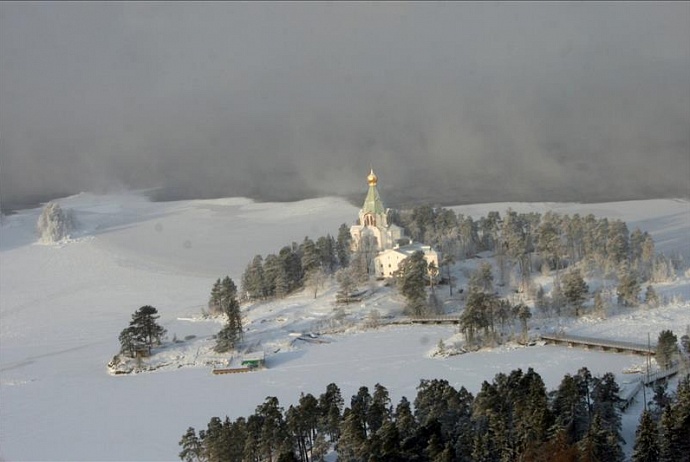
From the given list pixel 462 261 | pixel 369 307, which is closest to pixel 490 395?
pixel 369 307

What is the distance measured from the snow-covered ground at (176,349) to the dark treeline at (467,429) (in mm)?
2290

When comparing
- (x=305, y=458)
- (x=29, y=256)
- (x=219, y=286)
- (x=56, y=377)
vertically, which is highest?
(x=29, y=256)

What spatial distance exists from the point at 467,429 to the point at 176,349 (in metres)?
20.5

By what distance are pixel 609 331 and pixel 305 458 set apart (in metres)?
20.0

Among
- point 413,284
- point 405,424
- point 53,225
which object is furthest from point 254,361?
point 53,225

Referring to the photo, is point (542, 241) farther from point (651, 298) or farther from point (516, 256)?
point (651, 298)

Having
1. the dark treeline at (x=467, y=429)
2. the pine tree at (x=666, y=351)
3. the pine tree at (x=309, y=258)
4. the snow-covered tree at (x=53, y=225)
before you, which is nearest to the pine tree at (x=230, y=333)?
the pine tree at (x=309, y=258)

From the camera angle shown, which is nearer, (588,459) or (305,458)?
Result: (588,459)

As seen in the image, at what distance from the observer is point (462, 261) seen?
51844 mm

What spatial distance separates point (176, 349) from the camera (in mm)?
39000

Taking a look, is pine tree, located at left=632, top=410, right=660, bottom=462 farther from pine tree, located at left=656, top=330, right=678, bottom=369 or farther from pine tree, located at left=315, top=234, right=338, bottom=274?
pine tree, located at left=315, top=234, right=338, bottom=274

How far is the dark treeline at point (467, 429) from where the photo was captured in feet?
68.9

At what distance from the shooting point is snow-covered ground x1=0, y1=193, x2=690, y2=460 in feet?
98.3

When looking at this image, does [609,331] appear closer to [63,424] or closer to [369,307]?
[369,307]
